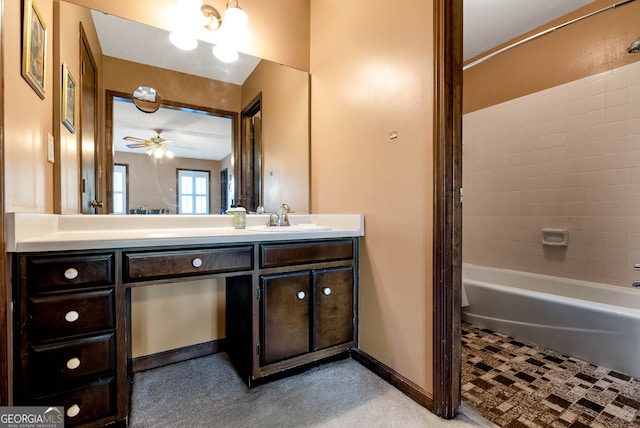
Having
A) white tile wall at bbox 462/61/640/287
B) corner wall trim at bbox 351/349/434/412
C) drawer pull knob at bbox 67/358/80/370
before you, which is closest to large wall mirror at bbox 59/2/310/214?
drawer pull knob at bbox 67/358/80/370

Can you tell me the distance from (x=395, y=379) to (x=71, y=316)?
1441mm

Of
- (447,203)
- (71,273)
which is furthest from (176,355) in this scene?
(447,203)

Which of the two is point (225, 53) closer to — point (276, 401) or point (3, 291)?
point (3, 291)

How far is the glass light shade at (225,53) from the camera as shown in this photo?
6.10 feet

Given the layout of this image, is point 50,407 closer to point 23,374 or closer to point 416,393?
point 23,374

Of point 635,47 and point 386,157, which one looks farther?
point 635,47

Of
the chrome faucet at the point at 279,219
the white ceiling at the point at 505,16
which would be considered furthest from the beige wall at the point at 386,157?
the white ceiling at the point at 505,16

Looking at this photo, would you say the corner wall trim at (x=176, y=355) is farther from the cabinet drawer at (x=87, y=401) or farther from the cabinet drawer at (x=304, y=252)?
the cabinet drawer at (x=304, y=252)

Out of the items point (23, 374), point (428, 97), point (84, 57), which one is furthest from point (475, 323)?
point (84, 57)

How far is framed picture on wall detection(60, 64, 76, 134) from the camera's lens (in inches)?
53.6

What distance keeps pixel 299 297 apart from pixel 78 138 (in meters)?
1.36

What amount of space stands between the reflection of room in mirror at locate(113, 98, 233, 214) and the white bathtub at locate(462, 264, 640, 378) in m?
2.13

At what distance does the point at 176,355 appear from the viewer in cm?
178

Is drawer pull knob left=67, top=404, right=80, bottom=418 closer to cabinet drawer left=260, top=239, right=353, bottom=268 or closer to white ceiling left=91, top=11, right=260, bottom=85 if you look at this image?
cabinet drawer left=260, top=239, right=353, bottom=268
